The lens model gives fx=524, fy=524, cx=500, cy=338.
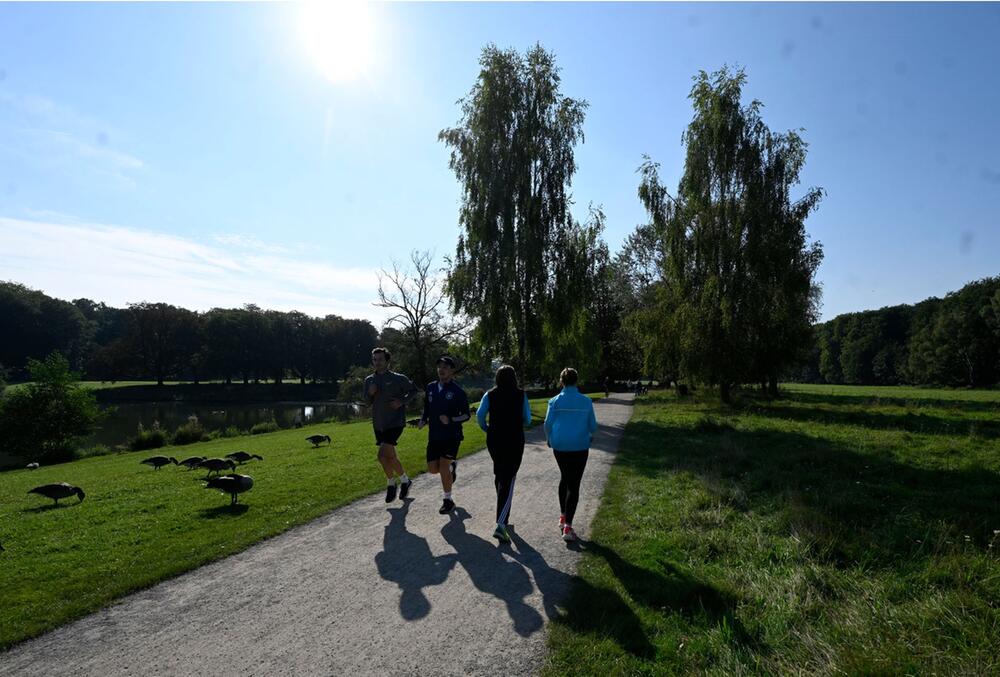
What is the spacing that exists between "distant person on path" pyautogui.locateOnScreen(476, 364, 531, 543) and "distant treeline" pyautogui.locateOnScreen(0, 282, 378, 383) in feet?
280

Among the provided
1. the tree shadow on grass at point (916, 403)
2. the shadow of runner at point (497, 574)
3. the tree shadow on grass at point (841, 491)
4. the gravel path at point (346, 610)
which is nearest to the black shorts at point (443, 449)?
the gravel path at point (346, 610)

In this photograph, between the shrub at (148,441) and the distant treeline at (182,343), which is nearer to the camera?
the shrub at (148,441)

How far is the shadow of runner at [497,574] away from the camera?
163 inches

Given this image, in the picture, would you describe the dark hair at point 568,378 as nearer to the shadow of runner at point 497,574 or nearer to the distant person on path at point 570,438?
the distant person on path at point 570,438

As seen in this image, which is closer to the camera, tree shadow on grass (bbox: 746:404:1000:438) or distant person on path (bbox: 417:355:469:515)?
distant person on path (bbox: 417:355:469:515)

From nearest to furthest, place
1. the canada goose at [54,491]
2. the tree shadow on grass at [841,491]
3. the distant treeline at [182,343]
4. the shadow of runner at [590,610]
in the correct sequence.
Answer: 1. the shadow of runner at [590,610]
2. the tree shadow on grass at [841,491]
3. the canada goose at [54,491]
4. the distant treeline at [182,343]

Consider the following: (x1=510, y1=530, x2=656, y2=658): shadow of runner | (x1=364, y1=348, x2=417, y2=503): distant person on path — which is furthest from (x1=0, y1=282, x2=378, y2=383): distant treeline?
(x1=510, y1=530, x2=656, y2=658): shadow of runner

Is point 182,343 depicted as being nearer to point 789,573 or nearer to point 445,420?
point 445,420

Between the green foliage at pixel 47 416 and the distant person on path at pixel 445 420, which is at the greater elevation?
the distant person on path at pixel 445 420

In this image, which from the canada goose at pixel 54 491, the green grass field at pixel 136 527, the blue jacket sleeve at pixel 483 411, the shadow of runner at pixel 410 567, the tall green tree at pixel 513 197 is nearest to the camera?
the shadow of runner at pixel 410 567

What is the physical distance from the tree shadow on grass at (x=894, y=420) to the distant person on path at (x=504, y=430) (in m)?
15.6

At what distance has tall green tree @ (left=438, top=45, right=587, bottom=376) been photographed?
66.7 ft

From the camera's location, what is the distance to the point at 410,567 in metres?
5.26

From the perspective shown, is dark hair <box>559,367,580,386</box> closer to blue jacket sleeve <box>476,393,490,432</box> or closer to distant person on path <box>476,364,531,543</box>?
distant person on path <box>476,364,531,543</box>
